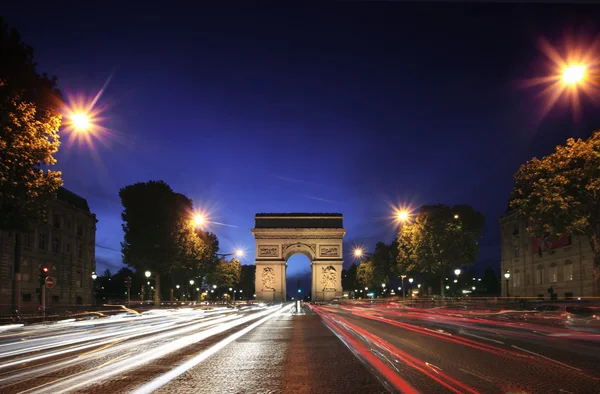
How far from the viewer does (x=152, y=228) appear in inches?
2205

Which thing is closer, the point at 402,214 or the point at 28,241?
the point at 28,241

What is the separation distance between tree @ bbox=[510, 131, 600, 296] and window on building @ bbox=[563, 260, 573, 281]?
2128 centimetres

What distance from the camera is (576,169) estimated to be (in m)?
31.9

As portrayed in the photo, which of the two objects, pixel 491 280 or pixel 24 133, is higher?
pixel 24 133

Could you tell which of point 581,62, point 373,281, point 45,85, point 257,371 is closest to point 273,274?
point 373,281

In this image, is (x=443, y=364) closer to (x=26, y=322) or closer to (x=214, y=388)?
(x=214, y=388)

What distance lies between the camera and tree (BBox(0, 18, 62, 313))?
20516 mm

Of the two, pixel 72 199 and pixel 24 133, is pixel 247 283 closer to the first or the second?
pixel 72 199

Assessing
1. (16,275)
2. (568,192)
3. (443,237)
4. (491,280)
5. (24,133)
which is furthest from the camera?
(491,280)

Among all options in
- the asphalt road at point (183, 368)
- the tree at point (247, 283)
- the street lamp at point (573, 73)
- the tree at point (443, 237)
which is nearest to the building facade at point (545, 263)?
the tree at point (443, 237)

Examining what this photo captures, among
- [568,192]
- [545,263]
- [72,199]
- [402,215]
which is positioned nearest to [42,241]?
[72,199]

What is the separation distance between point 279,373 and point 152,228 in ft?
165

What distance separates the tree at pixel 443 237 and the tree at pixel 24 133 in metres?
Result: 46.5

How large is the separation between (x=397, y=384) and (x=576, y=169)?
29.5 metres
